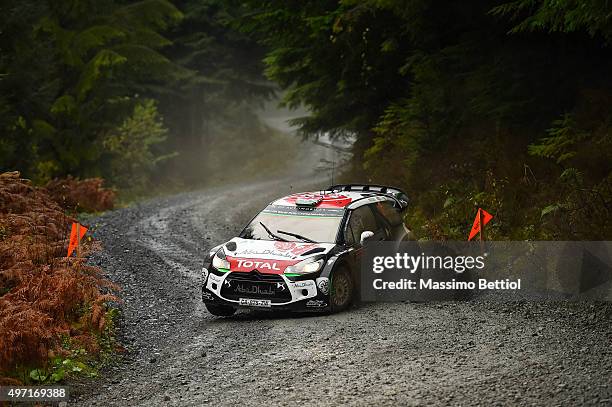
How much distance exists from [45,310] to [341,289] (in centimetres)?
415

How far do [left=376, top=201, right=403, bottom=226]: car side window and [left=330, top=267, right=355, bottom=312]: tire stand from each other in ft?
5.75

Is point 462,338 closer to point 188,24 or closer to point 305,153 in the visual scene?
point 188,24

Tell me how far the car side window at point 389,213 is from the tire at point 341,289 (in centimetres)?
175

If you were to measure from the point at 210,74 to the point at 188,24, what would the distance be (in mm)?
2780

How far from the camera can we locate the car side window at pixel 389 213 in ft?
44.4

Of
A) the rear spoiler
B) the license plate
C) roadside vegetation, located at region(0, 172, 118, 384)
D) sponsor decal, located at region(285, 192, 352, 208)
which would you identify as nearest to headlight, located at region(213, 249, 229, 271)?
the license plate

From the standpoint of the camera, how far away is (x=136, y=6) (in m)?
30.9

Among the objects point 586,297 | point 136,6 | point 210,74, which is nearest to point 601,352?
point 586,297

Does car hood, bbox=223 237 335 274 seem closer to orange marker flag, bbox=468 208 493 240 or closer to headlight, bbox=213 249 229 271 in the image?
headlight, bbox=213 249 229 271

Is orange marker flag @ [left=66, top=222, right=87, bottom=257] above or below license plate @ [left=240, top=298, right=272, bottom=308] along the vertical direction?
above

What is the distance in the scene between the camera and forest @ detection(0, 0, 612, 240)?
14.9 metres

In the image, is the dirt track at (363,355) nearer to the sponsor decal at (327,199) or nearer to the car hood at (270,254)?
the car hood at (270,254)

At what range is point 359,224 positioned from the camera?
42.2ft

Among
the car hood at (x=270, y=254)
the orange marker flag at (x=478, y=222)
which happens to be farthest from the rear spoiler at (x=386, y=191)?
the car hood at (x=270, y=254)
